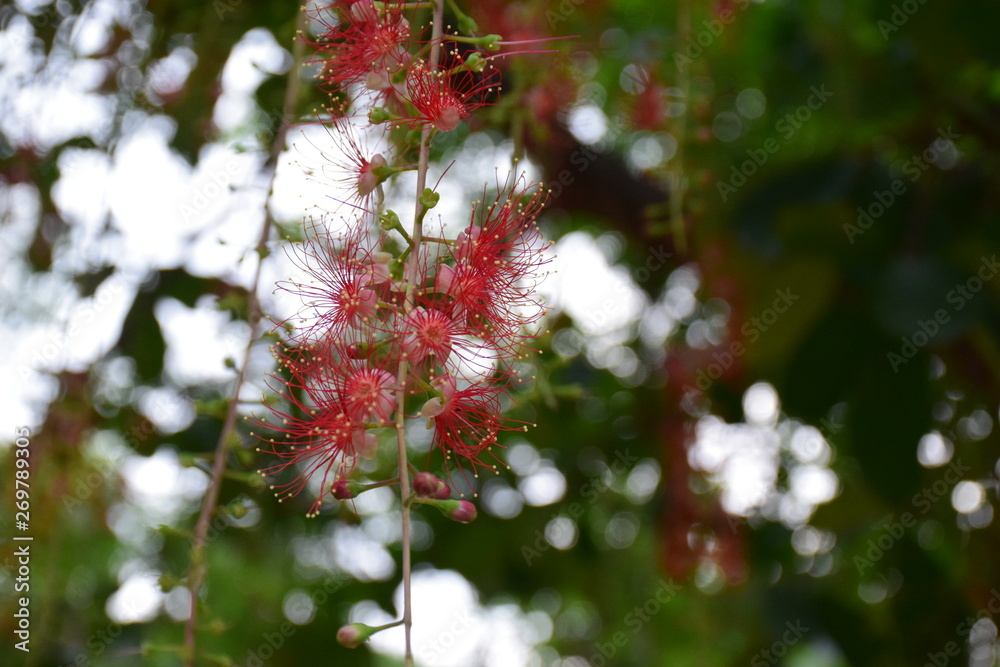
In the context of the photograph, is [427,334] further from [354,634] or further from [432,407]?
[354,634]

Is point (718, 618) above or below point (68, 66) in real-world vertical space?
below

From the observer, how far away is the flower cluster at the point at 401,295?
0.76m

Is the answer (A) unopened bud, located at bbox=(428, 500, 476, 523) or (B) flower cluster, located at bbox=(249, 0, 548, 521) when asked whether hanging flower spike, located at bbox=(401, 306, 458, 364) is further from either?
(A) unopened bud, located at bbox=(428, 500, 476, 523)

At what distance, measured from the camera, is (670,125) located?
1732 mm

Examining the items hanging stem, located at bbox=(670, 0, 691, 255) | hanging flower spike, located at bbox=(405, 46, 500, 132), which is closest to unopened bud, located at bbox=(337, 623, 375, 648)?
hanging flower spike, located at bbox=(405, 46, 500, 132)

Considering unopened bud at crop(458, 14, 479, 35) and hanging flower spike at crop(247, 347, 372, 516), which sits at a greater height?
unopened bud at crop(458, 14, 479, 35)

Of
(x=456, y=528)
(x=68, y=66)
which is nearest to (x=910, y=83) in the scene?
(x=456, y=528)

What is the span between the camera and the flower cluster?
763 mm

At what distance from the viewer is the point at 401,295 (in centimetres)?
74

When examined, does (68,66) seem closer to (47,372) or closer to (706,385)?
(47,372)

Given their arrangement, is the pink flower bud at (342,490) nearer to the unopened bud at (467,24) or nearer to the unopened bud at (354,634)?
the unopened bud at (354,634)

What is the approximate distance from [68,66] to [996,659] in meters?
2.91

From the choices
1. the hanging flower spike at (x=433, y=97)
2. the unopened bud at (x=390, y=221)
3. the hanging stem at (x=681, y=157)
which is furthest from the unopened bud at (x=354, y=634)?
the hanging stem at (x=681, y=157)


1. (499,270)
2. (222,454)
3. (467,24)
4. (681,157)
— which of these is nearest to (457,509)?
(499,270)
